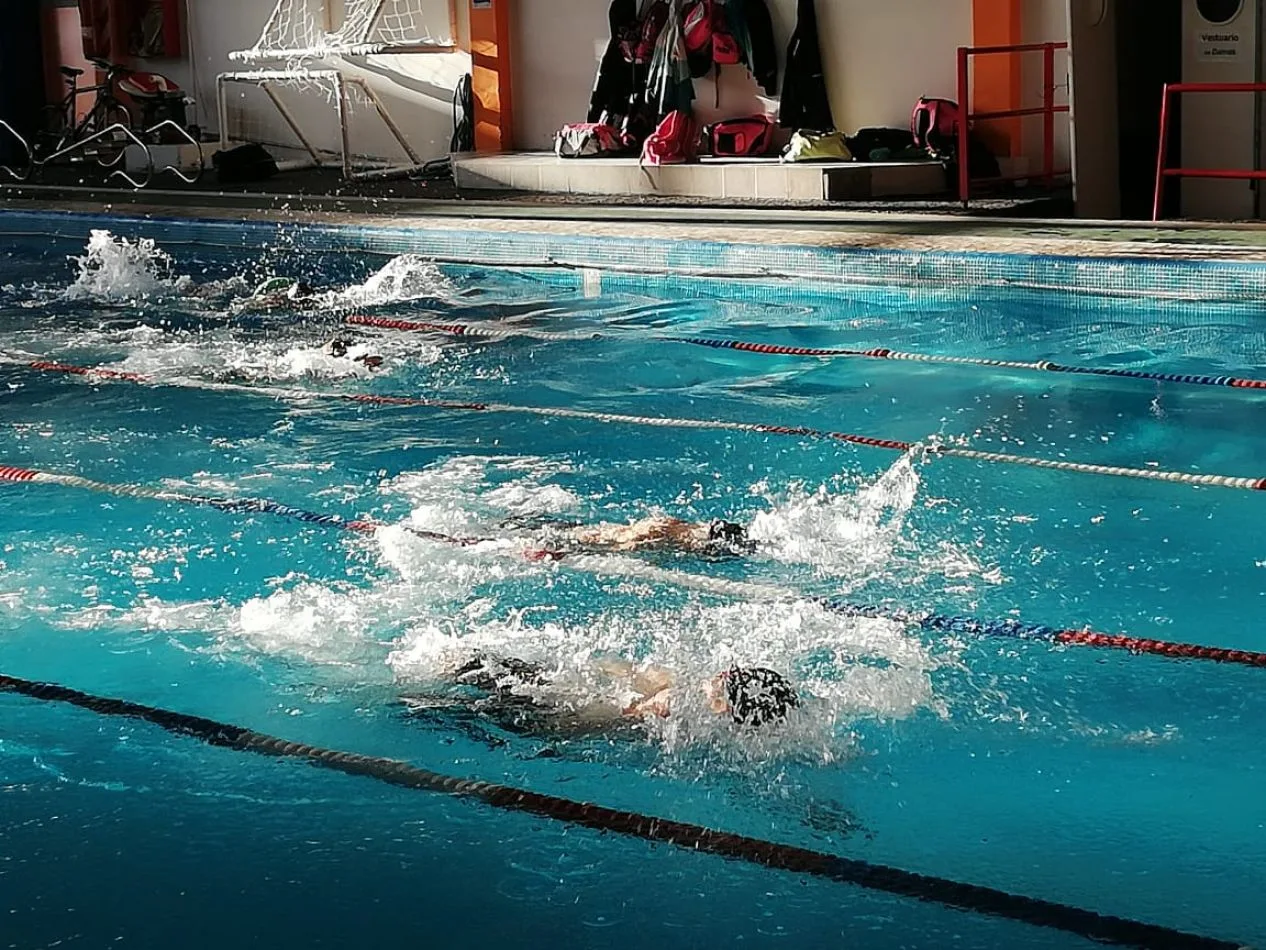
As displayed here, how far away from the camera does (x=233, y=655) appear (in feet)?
13.0

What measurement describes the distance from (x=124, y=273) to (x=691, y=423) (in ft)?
17.9

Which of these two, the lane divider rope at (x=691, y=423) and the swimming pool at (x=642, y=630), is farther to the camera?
the lane divider rope at (x=691, y=423)

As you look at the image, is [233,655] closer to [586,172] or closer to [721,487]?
[721,487]

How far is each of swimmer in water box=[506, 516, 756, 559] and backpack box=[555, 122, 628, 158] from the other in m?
8.32

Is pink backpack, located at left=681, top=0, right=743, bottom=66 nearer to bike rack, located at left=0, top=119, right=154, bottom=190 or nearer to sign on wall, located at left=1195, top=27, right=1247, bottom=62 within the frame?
sign on wall, located at left=1195, top=27, right=1247, bottom=62

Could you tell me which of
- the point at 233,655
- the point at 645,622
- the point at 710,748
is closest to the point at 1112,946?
the point at 710,748

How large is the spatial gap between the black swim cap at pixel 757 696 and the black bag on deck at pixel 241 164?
11.3 metres

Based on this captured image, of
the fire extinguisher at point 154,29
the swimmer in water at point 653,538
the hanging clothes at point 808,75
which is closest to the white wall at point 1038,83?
the hanging clothes at point 808,75

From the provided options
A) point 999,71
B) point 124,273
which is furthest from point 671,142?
point 124,273

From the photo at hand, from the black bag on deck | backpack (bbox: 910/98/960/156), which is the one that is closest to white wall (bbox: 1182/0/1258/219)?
backpack (bbox: 910/98/960/156)

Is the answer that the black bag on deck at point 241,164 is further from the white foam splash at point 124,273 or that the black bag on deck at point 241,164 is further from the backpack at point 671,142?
the backpack at point 671,142

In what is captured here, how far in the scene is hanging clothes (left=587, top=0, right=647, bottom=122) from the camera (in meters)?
13.2

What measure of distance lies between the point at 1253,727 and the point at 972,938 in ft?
3.59

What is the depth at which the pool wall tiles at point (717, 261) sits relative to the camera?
308 inches
